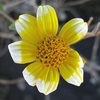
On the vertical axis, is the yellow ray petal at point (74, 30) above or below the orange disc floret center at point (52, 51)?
above

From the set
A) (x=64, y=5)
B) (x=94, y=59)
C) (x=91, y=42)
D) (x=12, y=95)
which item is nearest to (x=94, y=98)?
(x=94, y=59)

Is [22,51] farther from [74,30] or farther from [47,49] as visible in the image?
[74,30]

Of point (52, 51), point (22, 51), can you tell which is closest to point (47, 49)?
point (52, 51)

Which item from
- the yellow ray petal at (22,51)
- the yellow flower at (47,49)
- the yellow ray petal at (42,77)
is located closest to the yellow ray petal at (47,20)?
the yellow flower at (47,49)

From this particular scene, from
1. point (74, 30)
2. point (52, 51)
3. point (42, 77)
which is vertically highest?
point (74, 30)

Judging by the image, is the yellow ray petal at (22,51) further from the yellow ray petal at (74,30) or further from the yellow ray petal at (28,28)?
the yellow ray petal at (74,30)

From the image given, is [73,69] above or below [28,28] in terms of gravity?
below
